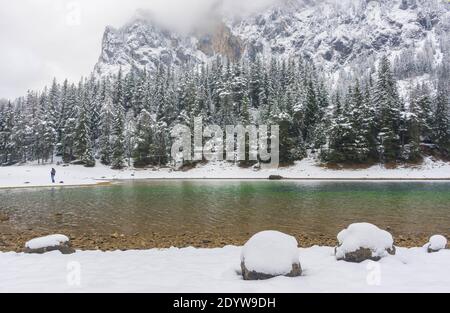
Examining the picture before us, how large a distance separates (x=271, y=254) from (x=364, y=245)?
287 cm

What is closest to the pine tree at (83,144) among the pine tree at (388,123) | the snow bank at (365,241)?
the pine tree at (388,123)

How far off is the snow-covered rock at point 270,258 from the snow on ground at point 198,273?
0.25 meters

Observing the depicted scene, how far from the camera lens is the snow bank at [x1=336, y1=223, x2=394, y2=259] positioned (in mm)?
9266

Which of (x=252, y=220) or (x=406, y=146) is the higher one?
(x=406, y=146)

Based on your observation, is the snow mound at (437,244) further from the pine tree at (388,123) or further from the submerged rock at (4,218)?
the pine tree at (388,123)

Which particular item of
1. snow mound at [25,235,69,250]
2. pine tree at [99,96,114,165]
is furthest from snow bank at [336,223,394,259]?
pine tree at [99,96,114,165]

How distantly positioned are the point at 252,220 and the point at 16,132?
280 feet

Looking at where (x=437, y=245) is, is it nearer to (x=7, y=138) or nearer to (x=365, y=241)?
(x=365, y=241)

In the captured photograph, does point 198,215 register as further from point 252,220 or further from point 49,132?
point 49,132

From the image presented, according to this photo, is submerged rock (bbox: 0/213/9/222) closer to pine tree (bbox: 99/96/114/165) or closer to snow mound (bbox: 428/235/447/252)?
snow mound (bbox: 428/235/447/252)

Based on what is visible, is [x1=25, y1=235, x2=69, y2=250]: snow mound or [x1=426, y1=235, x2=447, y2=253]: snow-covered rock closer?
[x1=426, y1=235, x2=447, y2=253]: snow-covered rock

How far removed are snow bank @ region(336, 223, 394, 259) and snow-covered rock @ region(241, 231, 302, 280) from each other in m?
1.87
